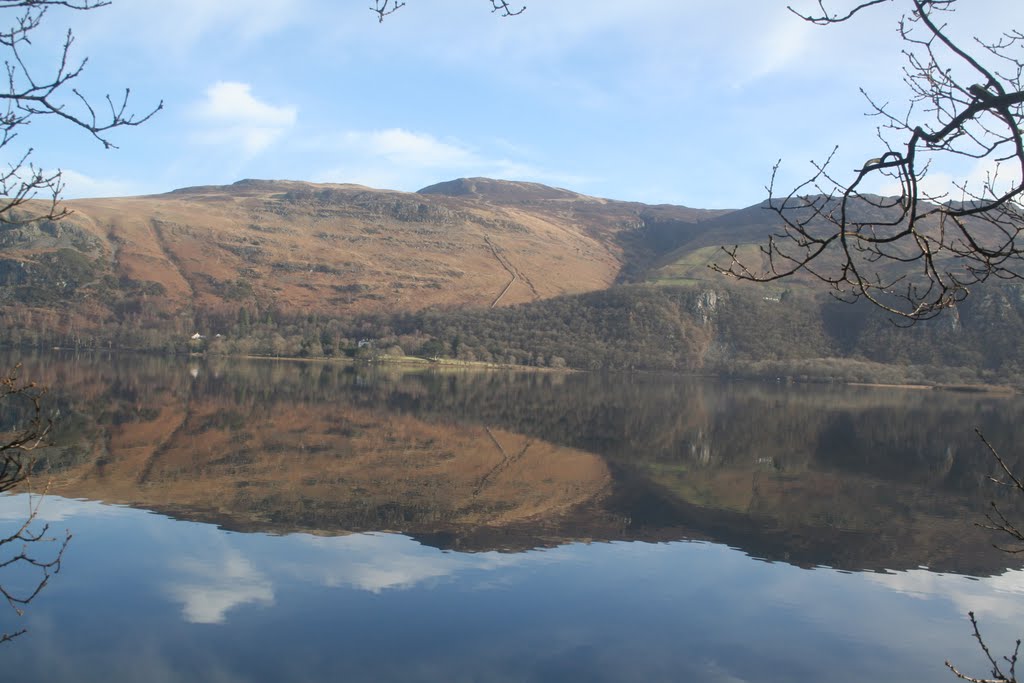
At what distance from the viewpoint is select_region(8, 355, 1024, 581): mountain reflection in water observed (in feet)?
59.2

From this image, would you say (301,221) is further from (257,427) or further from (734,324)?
(257,427)

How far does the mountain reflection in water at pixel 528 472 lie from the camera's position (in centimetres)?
1805

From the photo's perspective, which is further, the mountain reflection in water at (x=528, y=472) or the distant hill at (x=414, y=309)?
the distant hill at (x=414, y=309)

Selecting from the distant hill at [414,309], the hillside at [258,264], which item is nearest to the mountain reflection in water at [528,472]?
the distant hill at [414,309]

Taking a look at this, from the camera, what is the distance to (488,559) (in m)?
15.2

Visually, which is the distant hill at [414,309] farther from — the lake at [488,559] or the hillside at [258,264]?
the lake at [488,559]

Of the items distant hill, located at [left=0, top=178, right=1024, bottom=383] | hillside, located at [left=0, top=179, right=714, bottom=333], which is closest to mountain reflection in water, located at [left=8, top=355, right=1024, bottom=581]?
distant hill, located at [left=0, top=178, right=1024, bottom=383]

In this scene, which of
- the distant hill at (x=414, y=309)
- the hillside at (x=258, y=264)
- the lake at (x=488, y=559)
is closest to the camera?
the lake at (x=488, y=559)

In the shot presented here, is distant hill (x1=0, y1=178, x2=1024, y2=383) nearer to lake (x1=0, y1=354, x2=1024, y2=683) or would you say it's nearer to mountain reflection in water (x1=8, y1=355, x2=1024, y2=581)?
mountain reflection in water (x1=8, y1=355, x2=1024, y2=581)

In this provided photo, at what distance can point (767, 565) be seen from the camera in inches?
633

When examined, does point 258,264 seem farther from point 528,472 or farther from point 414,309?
point 528,472

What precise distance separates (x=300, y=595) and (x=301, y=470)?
11.2 metres

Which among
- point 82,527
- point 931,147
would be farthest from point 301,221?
point 931,147

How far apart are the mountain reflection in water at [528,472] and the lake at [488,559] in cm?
15
